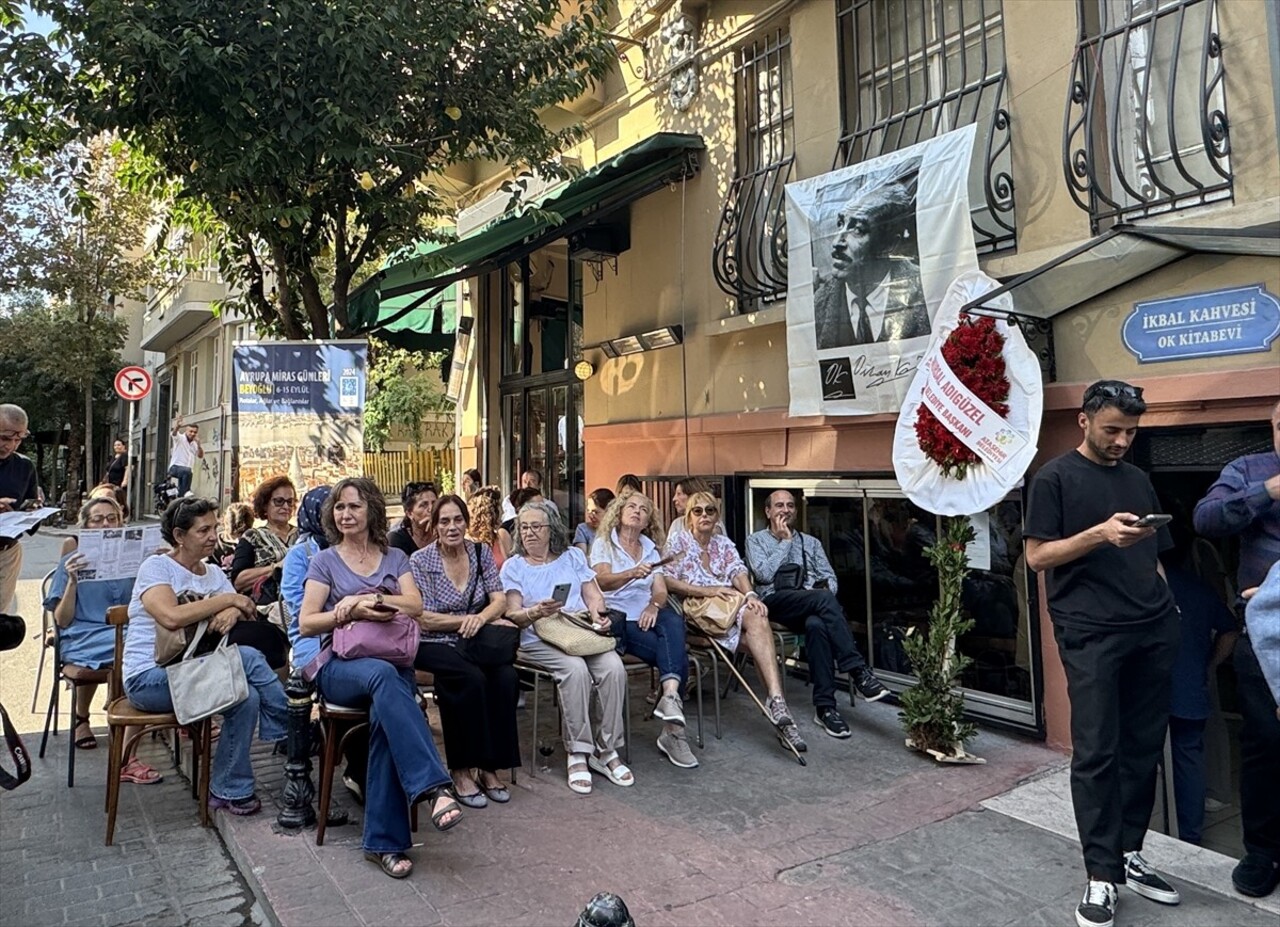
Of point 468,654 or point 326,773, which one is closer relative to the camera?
point 326,773

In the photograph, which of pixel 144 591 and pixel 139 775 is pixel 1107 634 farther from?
pixel 139 775

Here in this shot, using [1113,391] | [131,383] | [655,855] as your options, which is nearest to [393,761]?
[655,855]

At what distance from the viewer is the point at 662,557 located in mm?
5387

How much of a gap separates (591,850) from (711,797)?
874 mm

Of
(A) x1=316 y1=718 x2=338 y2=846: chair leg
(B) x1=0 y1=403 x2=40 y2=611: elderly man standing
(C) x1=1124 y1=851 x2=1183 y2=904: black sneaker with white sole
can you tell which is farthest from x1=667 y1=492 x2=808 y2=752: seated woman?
(B) x1=0 y1=403 x2=40 y2=611: elderly man standing

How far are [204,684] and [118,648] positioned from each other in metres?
0.59

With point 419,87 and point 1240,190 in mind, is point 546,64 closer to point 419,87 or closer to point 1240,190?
point 419,87

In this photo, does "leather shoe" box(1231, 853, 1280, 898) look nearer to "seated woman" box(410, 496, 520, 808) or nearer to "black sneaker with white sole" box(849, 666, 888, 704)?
"black sneaker with white sole" box(849, 666, 888, 704)

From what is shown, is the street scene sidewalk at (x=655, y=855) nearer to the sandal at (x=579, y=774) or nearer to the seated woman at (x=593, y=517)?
the sandal at (x=579, y=774)

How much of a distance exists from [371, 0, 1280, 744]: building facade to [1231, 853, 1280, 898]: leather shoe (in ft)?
5.19

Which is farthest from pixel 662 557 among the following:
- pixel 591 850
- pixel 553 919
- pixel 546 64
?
pixel 546 64

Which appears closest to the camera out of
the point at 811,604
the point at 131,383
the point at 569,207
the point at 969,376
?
the point at 969,376

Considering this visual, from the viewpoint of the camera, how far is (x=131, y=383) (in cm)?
1427

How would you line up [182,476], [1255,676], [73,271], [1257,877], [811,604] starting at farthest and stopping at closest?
[73,271] < [182,476] < [811,604] < [1255,676] < [1257,877]
